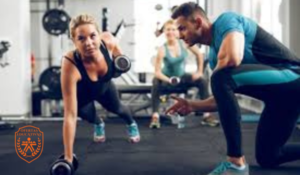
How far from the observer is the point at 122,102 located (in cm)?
550

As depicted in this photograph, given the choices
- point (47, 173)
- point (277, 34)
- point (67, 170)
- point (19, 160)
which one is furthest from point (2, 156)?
point (277, 34)

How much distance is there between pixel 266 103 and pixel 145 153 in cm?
89

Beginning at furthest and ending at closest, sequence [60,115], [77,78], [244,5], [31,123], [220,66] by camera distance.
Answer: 1. [244,5]
2. [60,115]
3. [31,123]
4. [77,78]
5. [220,66]

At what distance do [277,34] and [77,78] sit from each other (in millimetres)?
2702

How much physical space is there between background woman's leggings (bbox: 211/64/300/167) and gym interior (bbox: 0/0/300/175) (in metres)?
0.11

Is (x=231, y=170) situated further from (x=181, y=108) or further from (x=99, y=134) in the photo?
(x=99, y=134)

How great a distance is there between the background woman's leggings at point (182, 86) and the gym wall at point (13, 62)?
1.34 m

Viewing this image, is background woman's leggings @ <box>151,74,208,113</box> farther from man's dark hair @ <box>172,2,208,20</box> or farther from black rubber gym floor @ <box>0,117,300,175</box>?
man's dark hair @ <box>172,2,208,20</box>

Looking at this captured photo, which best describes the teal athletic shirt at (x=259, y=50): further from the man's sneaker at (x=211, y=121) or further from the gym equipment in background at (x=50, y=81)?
the gym equipment in background at (x=50, y=81)

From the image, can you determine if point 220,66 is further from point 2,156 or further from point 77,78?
point 2,156

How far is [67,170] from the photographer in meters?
2.06

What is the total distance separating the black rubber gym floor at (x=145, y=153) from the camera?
2316mm

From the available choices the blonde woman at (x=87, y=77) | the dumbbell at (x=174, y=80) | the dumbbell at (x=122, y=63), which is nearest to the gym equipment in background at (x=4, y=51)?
the dumbbell at (x=174, y=80)

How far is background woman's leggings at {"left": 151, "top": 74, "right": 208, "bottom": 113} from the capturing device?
415 cm
